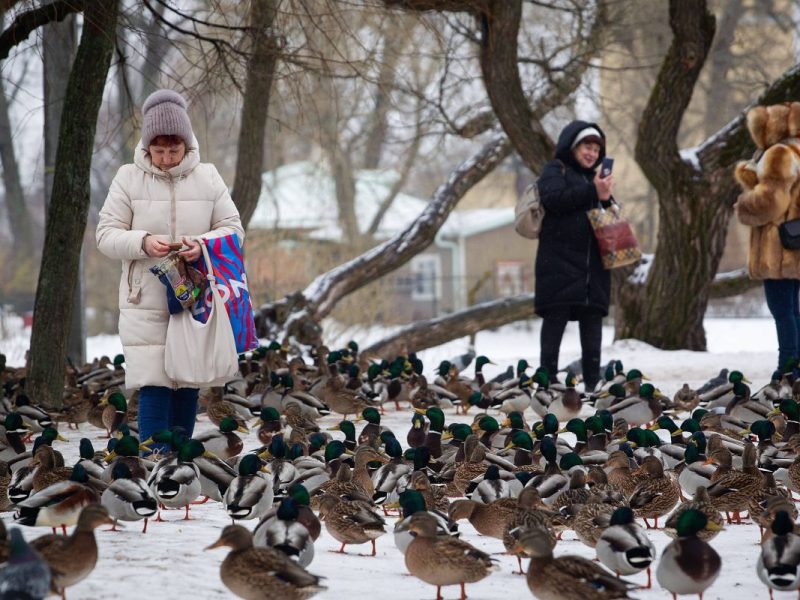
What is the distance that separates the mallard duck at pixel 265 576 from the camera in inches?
180

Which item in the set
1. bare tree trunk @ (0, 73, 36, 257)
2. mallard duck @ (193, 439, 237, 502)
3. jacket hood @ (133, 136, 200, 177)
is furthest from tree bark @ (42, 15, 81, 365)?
bare tree trunk @ (0, 73, 36, 257)

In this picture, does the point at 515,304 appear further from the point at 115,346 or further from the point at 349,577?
the point at 349,577

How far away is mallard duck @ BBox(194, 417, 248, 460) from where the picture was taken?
780 centimetres

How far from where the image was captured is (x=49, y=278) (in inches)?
370

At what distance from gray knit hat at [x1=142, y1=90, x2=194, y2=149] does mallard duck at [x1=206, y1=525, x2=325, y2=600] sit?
270cm

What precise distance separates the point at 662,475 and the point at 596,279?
153 inches

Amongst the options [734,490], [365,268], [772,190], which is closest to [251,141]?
[365,268]

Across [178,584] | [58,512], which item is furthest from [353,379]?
[178,584]

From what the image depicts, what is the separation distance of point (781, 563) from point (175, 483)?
2.95 metres

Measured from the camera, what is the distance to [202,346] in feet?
21.8

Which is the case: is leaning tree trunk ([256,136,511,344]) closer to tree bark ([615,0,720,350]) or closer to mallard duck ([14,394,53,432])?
tree bark ([615,0,720,350])

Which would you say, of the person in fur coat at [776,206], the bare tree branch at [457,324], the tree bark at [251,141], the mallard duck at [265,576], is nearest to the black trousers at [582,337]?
the person in fur coat at [776,206]

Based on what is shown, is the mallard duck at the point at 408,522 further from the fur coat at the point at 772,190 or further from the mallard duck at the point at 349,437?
the fur coat at the point at 772,190

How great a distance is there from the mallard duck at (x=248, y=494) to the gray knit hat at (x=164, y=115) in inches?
70.8
